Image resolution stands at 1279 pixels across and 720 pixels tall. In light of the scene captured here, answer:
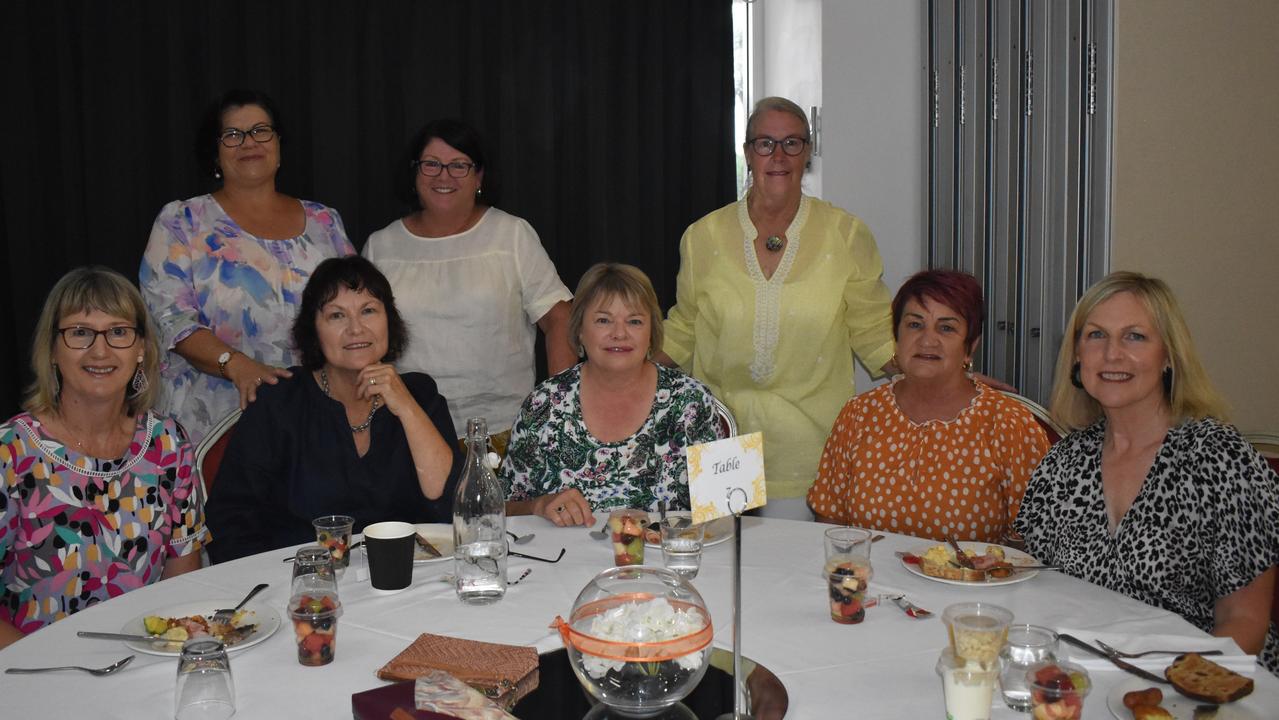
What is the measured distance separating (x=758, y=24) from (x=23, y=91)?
2.86m

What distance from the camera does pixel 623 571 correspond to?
1515 mm

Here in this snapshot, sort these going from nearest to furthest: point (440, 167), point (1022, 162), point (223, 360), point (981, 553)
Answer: point (981, 553), point (223, 360), point (440, 167), point (1022, 162)

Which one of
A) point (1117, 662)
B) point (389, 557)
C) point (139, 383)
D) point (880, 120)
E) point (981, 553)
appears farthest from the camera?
point (880, 120)

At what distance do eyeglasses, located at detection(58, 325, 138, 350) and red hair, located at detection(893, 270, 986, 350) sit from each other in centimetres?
178

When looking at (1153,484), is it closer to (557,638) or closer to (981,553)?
(981,553)

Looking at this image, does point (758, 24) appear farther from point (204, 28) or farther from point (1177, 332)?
point (1177, 332)

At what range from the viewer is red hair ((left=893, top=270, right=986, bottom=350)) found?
8.39ft

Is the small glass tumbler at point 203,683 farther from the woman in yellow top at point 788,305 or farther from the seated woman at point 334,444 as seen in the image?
the woman in yellow top at point 788,305

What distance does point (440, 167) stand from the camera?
337 centimetres

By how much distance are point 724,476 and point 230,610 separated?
880 millimetres

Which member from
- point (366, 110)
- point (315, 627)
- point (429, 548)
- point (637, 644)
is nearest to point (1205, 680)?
point (637, 644)

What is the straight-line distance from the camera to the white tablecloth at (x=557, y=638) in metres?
1.48

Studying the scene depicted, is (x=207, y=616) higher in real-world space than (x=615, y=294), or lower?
lower

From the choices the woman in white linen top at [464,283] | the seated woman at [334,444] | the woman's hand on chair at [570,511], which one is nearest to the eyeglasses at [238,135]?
the woman in white linen top at [464,283]
